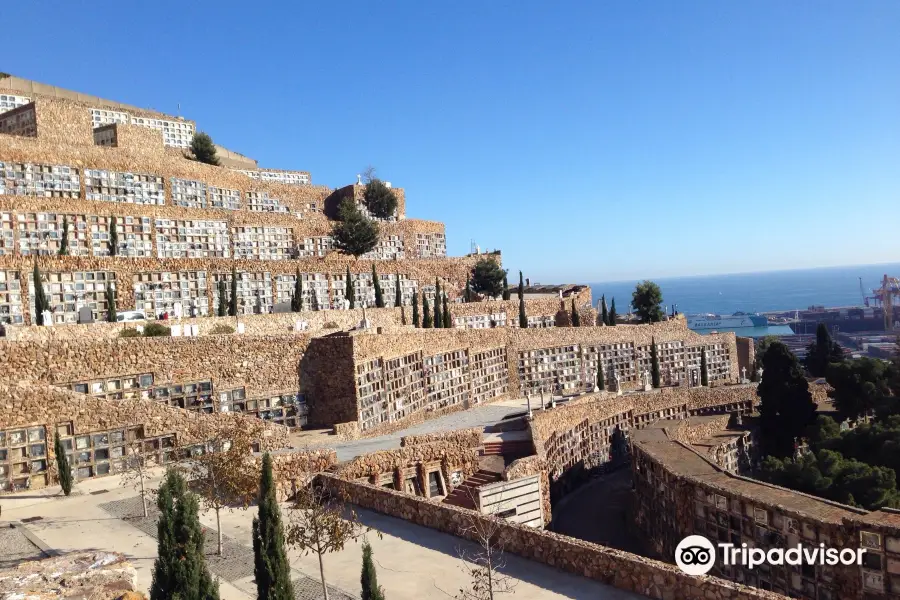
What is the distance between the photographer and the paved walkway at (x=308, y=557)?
1368cm

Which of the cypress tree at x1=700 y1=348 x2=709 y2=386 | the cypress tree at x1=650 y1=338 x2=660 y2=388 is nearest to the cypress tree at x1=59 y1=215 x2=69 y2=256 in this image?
the cypress tree at x1=650 y1=338 x2=660 y2=388

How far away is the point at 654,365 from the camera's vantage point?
44.7 metres

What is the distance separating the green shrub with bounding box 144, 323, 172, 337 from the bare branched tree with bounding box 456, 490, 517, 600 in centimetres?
1704

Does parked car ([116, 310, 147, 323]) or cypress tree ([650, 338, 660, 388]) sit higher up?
parked car ([116, 310, 147, 323])

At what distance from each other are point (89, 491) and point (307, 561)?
27.7 ft

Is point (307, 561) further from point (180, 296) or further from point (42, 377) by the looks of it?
point (180, 296)

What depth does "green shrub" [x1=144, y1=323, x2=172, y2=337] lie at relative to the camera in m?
27.9

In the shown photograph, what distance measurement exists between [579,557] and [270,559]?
5956 millimetres

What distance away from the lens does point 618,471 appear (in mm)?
36094

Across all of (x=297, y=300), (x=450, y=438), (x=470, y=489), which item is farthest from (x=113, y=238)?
(x=470, y=489)

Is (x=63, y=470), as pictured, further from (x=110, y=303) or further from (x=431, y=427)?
(x=431, y=427)

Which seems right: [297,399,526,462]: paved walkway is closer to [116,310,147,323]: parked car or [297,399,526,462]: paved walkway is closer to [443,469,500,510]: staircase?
[443,469,500,510]: staircase

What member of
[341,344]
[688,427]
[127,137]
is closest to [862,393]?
[688,427]

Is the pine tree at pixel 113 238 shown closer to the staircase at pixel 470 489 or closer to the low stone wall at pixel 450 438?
the low stone wall at pixel 450 438
